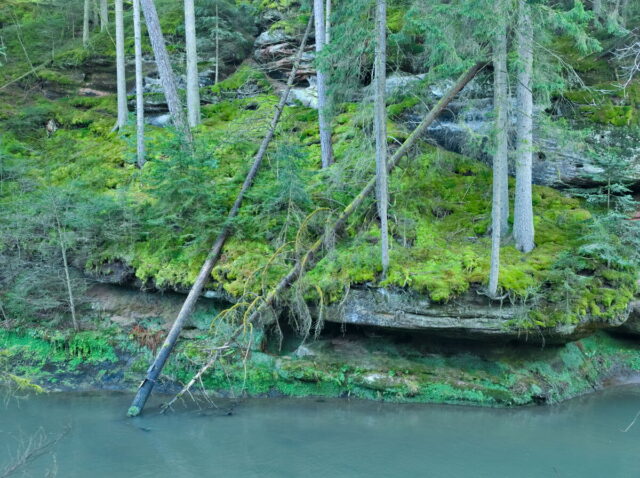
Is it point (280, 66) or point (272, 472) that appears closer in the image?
point (272, 472)

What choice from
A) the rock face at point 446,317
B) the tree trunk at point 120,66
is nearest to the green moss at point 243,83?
the tree trunk at point 120,66

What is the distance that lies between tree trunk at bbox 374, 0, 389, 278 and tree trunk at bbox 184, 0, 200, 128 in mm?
8753

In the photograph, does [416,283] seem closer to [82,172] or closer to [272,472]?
[272,472]

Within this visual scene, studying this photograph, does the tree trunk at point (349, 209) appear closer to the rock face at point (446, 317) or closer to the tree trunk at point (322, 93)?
the rock face at point (446, 317)

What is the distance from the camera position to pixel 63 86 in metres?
22.5

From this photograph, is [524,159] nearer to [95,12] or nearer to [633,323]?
[633,323]

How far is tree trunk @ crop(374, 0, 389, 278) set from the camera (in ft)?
34.7

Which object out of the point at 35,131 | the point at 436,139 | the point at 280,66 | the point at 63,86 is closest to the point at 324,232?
the point at 436,139

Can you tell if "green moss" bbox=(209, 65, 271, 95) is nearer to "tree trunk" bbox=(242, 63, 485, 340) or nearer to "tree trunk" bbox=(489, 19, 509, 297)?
"tree trunk" bbox=(242, 63, 485, 340)

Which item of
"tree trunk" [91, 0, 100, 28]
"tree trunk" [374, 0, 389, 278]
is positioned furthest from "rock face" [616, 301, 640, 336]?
"tree trunk" [91, 0, 100, 28]

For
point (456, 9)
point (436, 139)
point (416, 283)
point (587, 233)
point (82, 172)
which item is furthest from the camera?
point (82, 172)

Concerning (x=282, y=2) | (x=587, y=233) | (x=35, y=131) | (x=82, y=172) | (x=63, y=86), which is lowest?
(x=587, y=233)

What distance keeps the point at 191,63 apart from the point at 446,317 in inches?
523

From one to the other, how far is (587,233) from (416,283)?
458 centimetres
